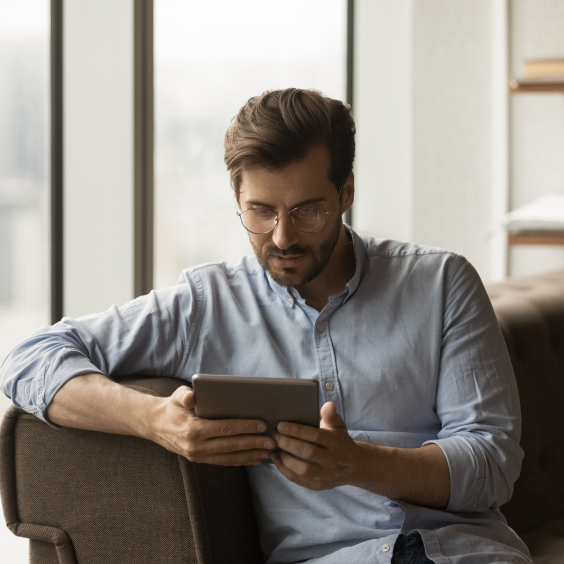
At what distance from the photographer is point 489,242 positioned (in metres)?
3.54

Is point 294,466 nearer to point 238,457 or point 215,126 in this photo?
point 238,457

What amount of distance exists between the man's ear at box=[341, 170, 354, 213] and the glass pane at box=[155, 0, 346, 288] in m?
1.44

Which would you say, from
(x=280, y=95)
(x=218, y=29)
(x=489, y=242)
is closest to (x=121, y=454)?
(x=280, y=95)

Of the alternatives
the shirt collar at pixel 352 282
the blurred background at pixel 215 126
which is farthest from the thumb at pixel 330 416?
the blurred background at pixel 215 126

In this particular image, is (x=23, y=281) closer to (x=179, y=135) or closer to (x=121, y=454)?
(x=179, y=135)

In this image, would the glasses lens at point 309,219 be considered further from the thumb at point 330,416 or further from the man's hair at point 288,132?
the thumb at point 330,416

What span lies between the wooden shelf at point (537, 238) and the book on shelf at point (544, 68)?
607mm

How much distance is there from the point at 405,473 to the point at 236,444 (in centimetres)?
29

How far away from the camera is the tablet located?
95 cm

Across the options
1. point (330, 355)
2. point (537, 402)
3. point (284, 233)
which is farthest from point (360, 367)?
point (537, 402)

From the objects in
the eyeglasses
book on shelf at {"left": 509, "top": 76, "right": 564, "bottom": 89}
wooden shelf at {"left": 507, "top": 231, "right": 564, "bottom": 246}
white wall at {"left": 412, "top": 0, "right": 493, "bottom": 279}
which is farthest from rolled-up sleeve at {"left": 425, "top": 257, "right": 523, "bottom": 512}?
white wall at {"left": 412, "top": 0, "right": 493, "bottom": 279}

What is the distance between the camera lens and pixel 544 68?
2797 mm

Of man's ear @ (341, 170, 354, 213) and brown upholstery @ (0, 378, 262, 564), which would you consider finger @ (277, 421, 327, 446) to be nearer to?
brown upholstery @ (0, 378, 262, 564)

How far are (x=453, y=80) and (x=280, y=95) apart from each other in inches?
97.0
